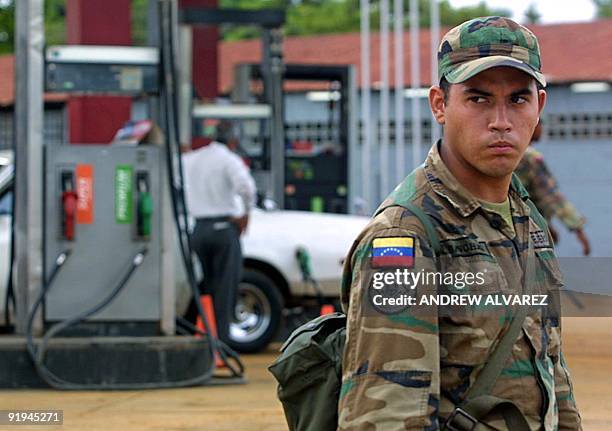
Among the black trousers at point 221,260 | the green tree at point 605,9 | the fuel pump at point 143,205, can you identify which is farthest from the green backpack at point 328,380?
the green tree at point 605,9

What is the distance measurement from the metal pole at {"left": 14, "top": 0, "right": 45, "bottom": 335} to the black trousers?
84.4 inches

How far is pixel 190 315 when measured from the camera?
457 inches

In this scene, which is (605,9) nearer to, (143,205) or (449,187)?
(143,205)

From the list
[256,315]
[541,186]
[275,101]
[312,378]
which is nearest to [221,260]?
[256,315]

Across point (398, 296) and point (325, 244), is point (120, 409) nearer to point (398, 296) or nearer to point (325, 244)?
point (325, 244)

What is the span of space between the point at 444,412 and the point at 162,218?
7.28 m

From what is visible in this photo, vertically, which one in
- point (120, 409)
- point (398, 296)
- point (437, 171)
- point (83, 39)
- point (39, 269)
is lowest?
point (120, 409)

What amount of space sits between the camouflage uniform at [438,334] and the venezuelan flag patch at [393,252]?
1 cm

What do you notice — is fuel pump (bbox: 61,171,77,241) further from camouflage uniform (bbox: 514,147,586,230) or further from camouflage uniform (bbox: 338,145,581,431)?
camouflage uniform (bbox: 338,145,581,431)

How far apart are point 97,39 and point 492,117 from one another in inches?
494

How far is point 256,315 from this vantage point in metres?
12.4

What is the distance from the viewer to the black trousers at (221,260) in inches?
449

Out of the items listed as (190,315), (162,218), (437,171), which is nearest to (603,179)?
(190,315)

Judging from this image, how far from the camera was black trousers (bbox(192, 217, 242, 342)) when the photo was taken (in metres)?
11.4
